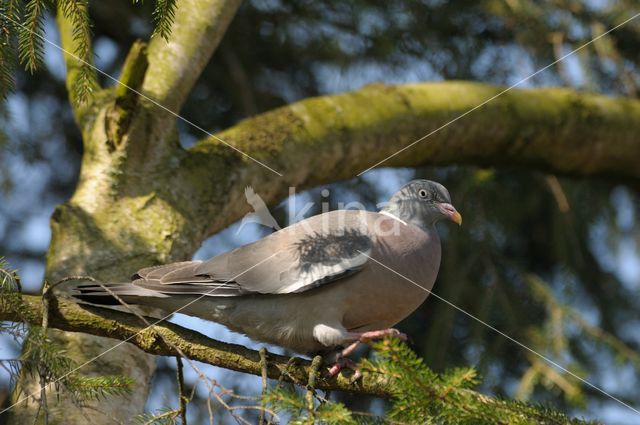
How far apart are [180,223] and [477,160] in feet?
6.53

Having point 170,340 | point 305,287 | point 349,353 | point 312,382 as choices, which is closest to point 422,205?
point 305,287

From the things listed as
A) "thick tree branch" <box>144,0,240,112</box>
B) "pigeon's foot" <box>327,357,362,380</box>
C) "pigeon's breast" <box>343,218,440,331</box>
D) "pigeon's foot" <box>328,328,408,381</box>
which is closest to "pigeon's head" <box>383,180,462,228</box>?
"pigeon's breast" <box>343,218,440,331</box>

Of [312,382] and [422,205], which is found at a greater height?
[422,205]

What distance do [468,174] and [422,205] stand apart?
4.86 ft

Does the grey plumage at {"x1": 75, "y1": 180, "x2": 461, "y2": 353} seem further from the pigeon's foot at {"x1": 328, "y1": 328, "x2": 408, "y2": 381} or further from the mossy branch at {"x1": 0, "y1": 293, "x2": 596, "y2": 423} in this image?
the mossy branch at {"x1": 0, "y1": 293, "x2": 596, "y2": 423}

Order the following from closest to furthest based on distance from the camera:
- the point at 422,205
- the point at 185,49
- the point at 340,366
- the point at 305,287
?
1. the point at 340,366
2. the point at 305,287
3. the point at 422,205
4. the point at 185,49

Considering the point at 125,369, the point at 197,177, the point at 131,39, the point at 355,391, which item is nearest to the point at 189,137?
the point at 131,39

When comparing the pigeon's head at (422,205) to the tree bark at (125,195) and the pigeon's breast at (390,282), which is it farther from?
the tree bark at (125,195)

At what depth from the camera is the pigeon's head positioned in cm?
340

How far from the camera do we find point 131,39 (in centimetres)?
507

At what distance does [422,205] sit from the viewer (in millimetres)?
3422

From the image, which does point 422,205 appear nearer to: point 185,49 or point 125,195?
point 125,195

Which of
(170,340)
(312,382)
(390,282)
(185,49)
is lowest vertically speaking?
(312,382)

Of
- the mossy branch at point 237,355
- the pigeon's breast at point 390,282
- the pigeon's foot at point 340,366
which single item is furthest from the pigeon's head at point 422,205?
the mossy branch at point 237,355
